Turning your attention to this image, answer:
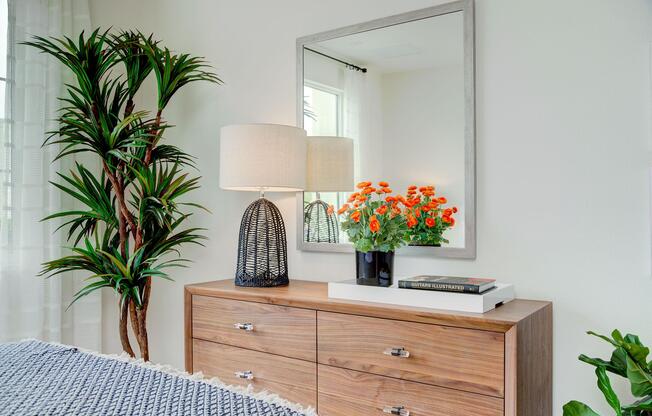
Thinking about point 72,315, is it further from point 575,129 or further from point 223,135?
point 575,129

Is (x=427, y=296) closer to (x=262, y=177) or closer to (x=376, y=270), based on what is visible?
(x=376, y=270)

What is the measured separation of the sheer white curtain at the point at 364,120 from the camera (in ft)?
7.49

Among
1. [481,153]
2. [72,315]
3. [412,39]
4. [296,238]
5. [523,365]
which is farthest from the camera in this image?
[72,315]

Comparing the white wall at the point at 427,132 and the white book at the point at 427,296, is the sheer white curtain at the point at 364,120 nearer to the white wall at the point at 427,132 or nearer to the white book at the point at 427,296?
the white wall at the point at 427,132

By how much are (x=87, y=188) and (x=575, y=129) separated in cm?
209

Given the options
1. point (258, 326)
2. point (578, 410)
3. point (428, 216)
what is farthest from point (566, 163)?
point (258, 326)

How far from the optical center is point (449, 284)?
1693 mm

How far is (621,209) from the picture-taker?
1780mm

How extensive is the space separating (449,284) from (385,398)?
0.41m

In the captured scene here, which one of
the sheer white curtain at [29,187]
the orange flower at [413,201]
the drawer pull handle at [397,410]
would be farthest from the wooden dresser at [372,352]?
the sheer white curtain at [29,187]

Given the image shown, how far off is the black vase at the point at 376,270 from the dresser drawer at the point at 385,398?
31 centimetres

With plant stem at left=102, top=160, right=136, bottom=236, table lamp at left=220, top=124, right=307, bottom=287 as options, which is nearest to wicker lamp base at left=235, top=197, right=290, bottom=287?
table lamp at left=220, top=124, right=307, bottom=287

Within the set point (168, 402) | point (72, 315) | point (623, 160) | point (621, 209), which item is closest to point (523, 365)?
point (621, 209)

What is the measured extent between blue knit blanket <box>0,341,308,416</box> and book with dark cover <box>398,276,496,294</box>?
2.80 feet
